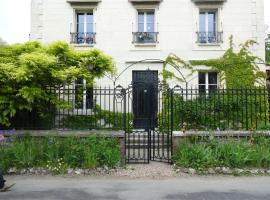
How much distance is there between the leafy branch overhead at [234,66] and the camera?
648 inches

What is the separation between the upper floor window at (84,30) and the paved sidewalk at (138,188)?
958 centimetres

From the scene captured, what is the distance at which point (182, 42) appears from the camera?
16.9 metres

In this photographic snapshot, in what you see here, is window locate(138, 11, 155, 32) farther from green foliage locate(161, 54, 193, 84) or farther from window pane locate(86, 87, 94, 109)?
window pane locate(86, 87, 94, 109)

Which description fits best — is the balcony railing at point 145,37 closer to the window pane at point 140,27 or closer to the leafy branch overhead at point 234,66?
the window pane at point 140,27

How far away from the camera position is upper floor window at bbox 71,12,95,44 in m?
17.0

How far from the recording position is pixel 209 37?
1700 cm

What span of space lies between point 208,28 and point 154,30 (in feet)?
8.80

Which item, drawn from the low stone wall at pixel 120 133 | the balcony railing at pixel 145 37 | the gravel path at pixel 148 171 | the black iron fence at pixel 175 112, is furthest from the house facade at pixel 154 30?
the gravel path at pixel 148 171

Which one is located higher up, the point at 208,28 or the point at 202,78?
the point at 208,28

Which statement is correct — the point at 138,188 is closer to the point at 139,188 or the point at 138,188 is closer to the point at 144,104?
the point at 139,188

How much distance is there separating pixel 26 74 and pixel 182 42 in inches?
354

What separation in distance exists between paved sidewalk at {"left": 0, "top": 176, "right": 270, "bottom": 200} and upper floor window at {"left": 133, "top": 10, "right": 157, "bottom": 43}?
31.5 ft

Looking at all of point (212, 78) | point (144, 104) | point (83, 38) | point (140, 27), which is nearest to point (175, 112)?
point (144, 104)

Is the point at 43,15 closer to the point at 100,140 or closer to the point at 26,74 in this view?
the point at 26,74
